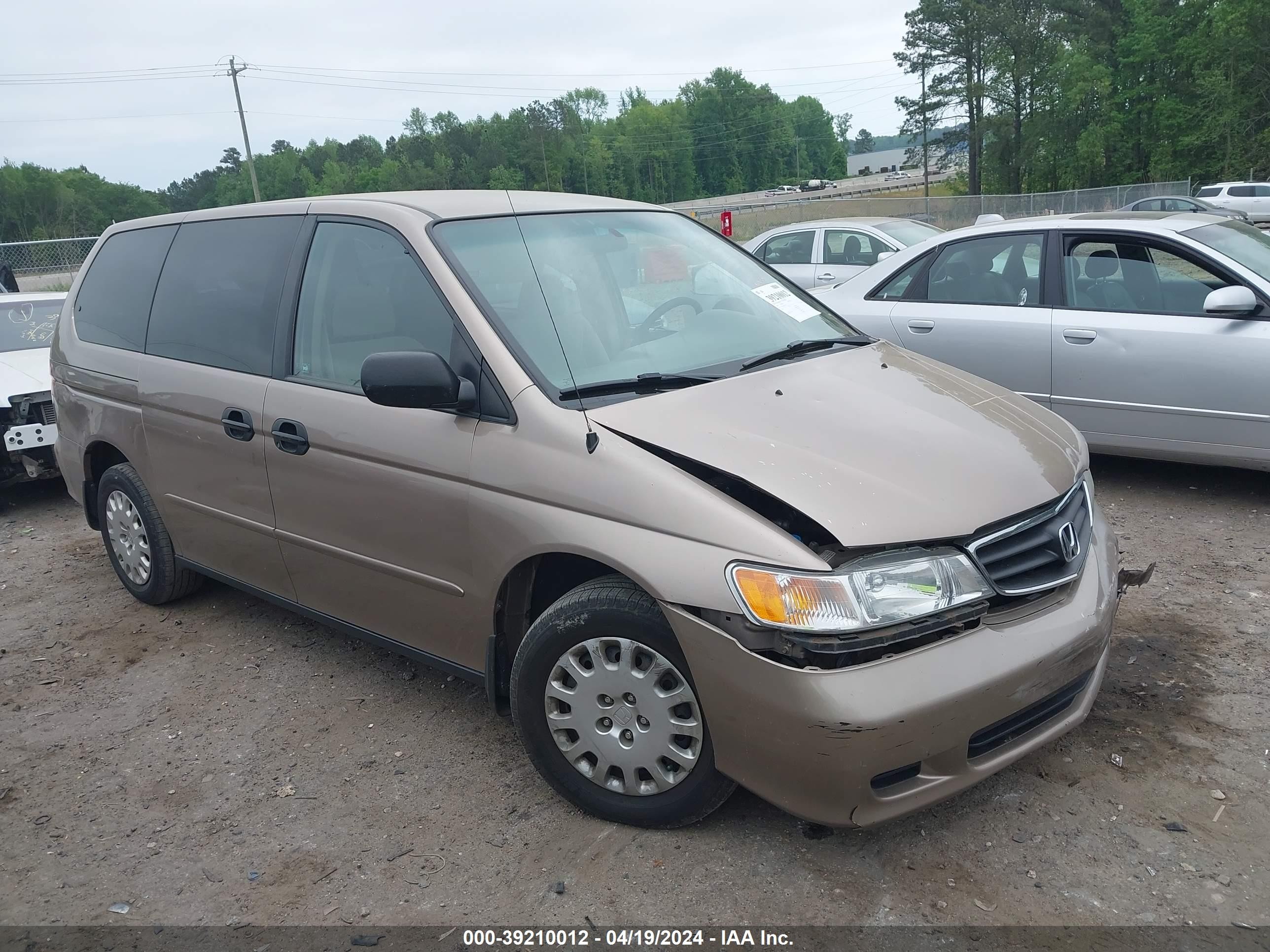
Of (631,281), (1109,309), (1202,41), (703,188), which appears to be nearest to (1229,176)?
(1202,41)

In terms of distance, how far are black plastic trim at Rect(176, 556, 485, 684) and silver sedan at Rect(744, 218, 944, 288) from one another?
835 cm

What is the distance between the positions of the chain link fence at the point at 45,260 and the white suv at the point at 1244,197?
105ft

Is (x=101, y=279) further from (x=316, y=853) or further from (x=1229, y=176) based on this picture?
(x=1229, y=176)

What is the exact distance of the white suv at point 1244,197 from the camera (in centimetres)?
3272

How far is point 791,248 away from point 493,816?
410 inches

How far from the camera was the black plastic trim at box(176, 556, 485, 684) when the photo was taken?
3.37 meters

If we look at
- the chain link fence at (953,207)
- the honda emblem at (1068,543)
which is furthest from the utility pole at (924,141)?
the honda emblem at (1068,543)

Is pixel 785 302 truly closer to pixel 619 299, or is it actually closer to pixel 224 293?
pixel 619 299

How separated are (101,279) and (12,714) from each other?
2209 mm

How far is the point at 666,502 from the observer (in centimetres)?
266

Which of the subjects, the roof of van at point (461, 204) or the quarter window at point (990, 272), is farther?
the quarter window at point (990, 272)

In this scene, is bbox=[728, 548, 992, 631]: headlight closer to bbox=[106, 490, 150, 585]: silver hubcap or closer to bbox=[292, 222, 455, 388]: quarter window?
bbox=[292, 222, 455, 388]: quarter window

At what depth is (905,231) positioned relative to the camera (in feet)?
39.0

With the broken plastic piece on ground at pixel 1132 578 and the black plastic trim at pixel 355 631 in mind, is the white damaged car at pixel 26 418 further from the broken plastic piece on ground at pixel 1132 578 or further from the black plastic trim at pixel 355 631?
the broken plastic piece on ground at pixel 1132 578
